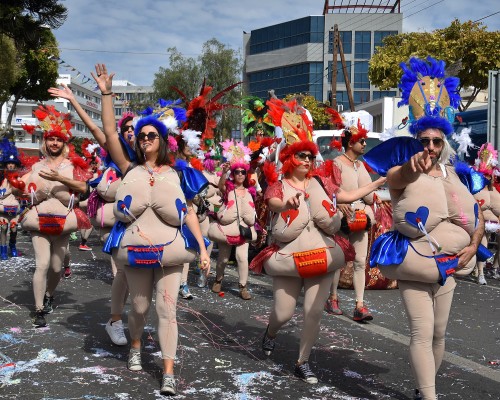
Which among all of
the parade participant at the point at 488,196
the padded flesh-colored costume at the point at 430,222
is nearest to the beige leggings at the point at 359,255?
the padded flesh-colored costume at the point at 430,222

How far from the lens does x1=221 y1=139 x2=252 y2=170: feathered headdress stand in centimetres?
899

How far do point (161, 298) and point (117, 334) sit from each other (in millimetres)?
1246

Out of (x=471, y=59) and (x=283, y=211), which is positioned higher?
(x=471, y=59)

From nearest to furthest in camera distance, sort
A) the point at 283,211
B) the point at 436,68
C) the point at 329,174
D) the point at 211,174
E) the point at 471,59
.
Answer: the point at 436,68 < the point at 283,211 < the point at 329,174 < the point at 211,174 < the point at 471,59

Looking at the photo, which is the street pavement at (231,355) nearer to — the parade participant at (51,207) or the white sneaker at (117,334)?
the white sneaker at (117,334)

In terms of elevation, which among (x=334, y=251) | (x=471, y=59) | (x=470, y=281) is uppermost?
(x=471, y=59)

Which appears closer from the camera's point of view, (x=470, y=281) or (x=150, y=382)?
(x=150, y=382)

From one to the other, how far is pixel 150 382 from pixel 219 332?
171 centimetres

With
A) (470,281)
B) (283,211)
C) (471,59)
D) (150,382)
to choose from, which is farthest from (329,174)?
(471,59)

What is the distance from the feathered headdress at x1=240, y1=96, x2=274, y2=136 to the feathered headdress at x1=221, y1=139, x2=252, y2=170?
1317 millimetres

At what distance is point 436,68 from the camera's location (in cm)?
479

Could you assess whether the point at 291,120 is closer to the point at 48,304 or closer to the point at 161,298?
the point at 161,298

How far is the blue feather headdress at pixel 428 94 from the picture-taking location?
14.7 feet

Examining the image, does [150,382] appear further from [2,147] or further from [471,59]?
[471,59]
